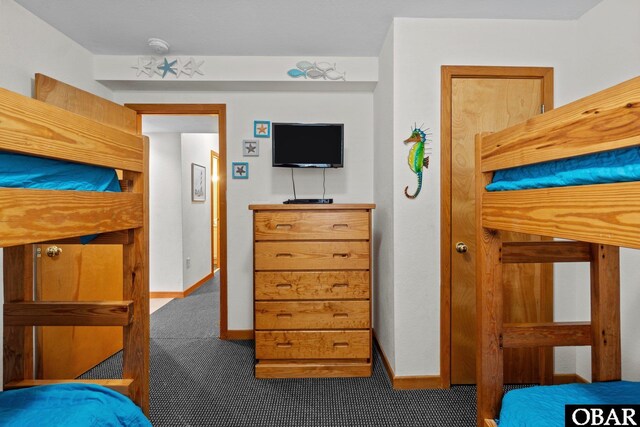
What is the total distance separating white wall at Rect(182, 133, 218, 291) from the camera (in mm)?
4320

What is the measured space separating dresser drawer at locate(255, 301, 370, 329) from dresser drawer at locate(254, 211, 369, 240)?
16.8 inches

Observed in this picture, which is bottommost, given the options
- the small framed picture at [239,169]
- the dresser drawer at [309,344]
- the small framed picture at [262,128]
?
the dresser drawer at [309,344]

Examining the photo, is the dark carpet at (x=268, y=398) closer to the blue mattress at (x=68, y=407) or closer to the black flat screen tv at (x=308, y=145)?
the blue mattress at (x=68, y=407)

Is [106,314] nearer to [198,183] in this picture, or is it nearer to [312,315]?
[312,315]

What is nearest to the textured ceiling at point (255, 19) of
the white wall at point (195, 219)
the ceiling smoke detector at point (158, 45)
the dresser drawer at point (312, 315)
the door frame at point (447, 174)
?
the ceiling smoke detector at point (158, 45)

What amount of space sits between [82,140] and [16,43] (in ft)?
5.08

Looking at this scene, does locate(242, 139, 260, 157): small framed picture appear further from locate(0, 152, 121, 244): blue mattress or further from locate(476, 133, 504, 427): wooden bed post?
locate(476, 133, 504, 427): wooden bed post

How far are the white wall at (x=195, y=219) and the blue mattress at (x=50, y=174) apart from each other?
3262mm

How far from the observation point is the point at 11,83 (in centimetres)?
185

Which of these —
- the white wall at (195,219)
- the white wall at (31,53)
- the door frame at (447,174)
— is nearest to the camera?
the white wall at (31,53)

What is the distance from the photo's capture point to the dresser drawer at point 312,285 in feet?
7.07

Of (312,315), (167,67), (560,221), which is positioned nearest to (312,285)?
(312,315)

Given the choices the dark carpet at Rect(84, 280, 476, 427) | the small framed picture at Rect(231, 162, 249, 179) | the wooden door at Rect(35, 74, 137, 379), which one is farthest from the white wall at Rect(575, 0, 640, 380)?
the wooden door at Rect(35, 74, 137, 379)

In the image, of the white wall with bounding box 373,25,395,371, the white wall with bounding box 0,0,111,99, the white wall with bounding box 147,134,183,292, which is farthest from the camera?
the white wall with bounding box 147,134,183,292
